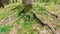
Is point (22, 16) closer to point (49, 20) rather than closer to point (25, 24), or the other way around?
point (25, 24)

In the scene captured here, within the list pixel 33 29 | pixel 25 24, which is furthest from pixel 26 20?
pixel 33 29

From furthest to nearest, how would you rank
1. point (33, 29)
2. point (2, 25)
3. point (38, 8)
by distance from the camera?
1. point (38, 8)
2. point (2, 25)
3. point (33, 29)

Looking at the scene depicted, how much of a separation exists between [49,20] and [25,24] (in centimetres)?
155

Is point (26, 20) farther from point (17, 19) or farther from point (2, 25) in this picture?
point (2, 25)

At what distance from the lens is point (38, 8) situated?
899 centimetres

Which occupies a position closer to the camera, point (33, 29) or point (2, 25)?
point (33, 29)

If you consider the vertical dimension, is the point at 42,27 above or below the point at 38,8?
below

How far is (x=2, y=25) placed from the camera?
7703 millimetres

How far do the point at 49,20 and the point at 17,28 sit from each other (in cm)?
204

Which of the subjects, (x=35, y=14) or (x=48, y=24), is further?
(x=35, y=14)

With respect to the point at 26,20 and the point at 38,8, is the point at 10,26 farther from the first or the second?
the point at 38,8

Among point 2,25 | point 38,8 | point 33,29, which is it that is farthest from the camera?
point 38,8

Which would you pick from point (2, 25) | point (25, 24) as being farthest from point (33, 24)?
point (2, 25)

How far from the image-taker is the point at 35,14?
26.4 ft
